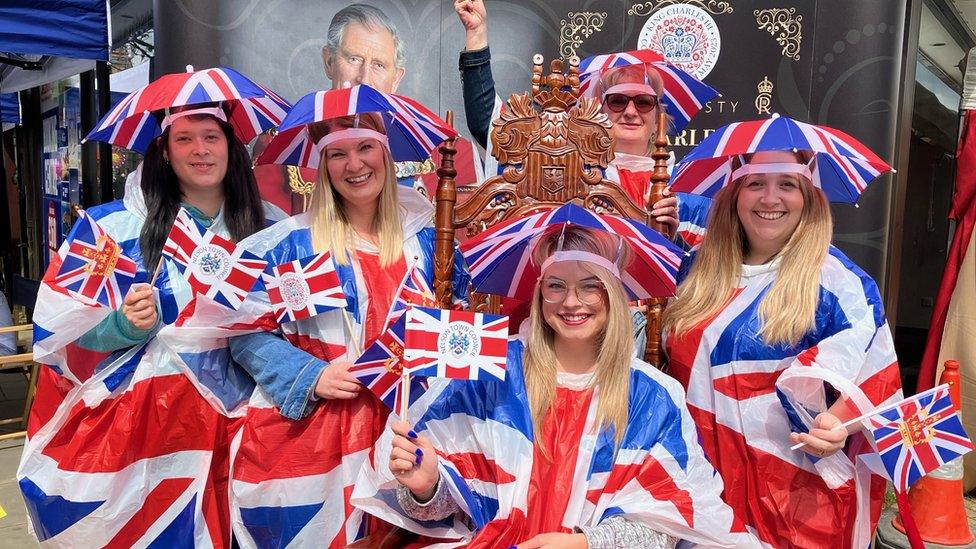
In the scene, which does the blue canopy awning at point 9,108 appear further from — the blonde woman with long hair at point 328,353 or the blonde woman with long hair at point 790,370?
the blonde woman with long hair at point 790,370

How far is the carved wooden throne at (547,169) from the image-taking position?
7.27 feet

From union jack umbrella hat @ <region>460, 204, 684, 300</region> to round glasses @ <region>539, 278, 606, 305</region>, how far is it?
69mm

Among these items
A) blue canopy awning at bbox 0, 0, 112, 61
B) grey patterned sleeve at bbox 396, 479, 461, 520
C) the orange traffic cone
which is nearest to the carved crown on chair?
grey patterned sleeve at bbox 396, 479, 461, 520

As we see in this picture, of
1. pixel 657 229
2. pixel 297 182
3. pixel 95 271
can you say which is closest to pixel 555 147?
pixel 657 229

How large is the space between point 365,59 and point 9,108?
469 cm

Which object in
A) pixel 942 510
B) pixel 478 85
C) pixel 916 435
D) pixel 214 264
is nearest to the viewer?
pixel 916 435

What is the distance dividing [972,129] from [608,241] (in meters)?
3.29

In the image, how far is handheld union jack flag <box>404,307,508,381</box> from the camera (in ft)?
5.65

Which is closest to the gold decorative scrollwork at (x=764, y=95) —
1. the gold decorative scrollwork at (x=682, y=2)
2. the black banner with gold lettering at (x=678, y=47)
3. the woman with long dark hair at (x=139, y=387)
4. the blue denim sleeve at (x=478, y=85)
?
the black banner with gold lettering at (x=678, y=47)

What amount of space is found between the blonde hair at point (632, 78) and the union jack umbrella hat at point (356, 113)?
825 millimetres

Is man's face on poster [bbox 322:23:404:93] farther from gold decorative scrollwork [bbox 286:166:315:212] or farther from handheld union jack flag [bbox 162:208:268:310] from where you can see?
handheld union jack flag [bbox 162:208:268:310]

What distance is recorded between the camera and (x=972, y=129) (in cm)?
405

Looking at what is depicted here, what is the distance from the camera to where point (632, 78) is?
9.05ft

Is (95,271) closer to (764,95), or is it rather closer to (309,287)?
(309,287)
